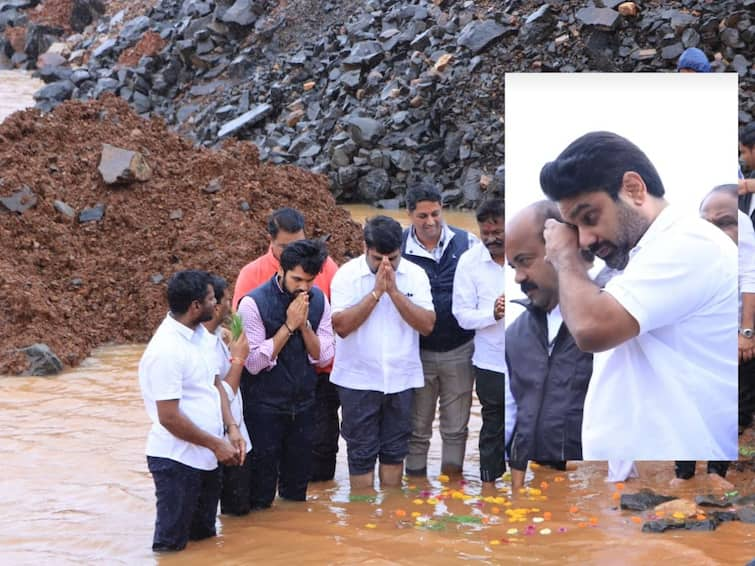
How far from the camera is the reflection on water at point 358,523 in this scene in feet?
18.7

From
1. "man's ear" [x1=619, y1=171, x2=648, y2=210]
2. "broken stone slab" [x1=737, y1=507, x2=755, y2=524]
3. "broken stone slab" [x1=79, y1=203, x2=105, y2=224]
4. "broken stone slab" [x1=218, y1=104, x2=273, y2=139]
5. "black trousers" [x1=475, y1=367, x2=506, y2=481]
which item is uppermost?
"broken stone slab" [x1=218, y1=104, x2=273, y2=139]

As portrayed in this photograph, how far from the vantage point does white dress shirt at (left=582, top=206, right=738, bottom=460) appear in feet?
19.2

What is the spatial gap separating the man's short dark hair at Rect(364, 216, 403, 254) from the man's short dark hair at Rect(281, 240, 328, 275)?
39 cm

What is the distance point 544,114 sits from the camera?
19.5ft

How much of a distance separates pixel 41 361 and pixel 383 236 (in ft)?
18.0

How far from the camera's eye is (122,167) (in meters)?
13.3

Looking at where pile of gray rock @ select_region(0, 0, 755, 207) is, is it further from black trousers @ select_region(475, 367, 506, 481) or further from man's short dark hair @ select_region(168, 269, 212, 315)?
man's short dark hair @ select_region(168, 269, 212, 315)

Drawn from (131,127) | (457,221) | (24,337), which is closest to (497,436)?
(24,337)

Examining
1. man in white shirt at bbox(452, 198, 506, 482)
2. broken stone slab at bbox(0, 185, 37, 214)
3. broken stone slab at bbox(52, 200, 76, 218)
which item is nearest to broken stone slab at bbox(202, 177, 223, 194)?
broken stone slab at bbox(52, 200, 76, 218)

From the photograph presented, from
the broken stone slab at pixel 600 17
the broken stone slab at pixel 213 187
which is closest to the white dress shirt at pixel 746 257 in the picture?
the broken stone slab at pixel 213 187

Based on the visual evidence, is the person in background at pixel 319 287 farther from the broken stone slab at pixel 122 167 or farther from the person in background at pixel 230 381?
the broken stone slab at pixel 122 167

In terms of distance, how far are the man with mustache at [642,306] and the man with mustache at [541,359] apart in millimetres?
63

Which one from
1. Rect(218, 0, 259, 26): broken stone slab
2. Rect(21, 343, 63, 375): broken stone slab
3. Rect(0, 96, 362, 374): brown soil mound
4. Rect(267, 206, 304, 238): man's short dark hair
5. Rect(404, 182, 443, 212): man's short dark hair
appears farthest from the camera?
Rect(218, 0, 259, 26): broken stone slab

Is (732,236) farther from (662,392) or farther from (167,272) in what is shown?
(167,272)
